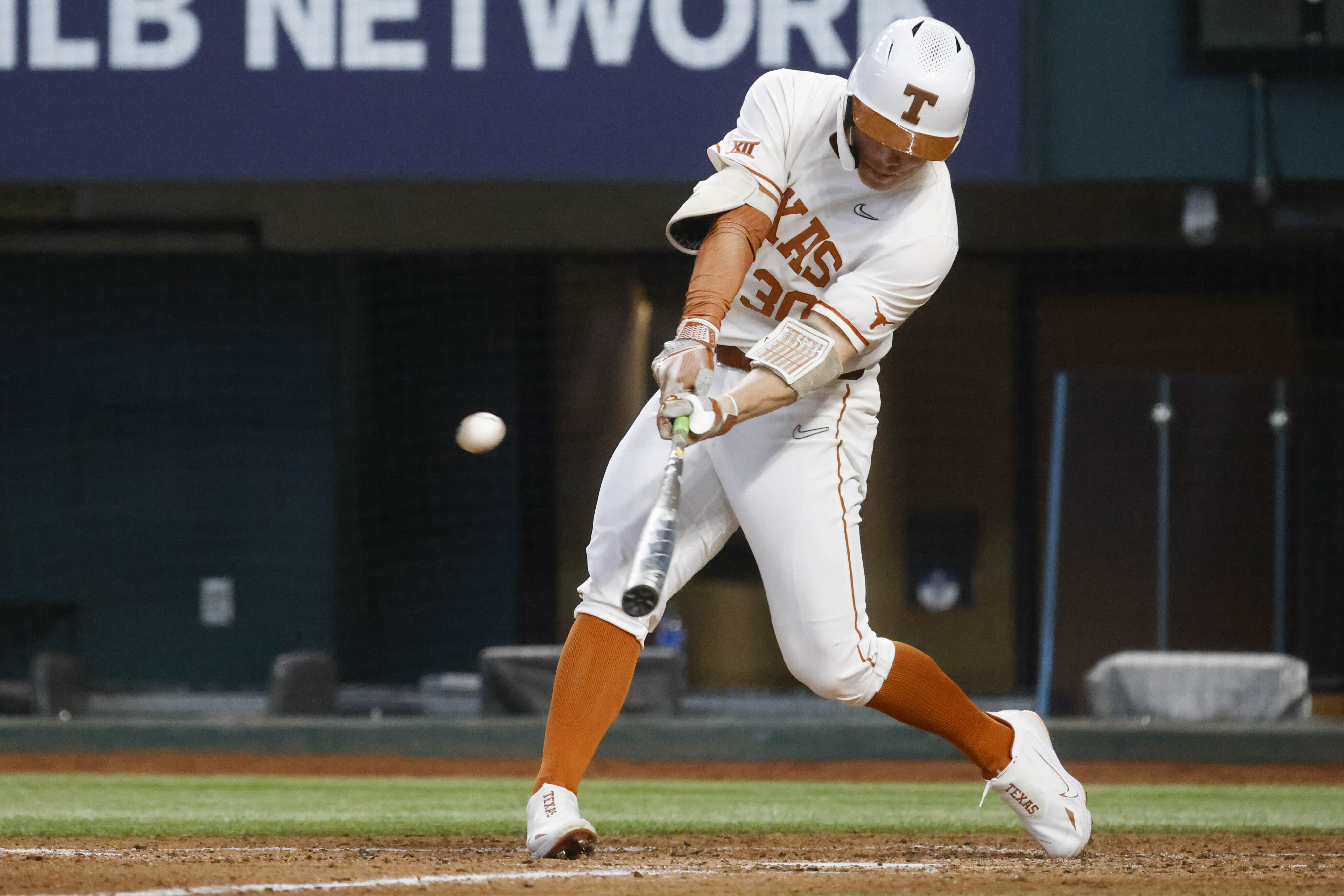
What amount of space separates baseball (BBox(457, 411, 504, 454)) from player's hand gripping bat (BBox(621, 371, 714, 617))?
1.16 ft

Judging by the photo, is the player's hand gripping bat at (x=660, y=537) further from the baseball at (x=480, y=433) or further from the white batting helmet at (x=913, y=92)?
the white batting helmet at (x=913, y=92)

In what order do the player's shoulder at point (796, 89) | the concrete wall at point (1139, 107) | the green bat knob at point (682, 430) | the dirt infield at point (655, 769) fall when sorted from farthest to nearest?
the concrete wall at point (1139, 107) < the dirt infield at point (655, 769) < the player's shoulder at point (796, 89) < the green bat knob at point (682, 430)

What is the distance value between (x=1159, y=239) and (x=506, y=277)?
143 inches

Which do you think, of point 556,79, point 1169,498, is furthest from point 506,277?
point 1169,498

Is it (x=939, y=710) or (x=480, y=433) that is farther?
(x=939, y=710)

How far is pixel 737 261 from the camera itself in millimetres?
3316

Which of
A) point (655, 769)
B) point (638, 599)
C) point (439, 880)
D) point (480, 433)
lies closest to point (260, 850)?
point (439, 880)

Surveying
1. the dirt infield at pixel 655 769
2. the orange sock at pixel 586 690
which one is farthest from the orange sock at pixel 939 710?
the dirt infield at pixel 655 769

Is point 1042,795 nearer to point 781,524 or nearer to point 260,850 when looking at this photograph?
point 781,524

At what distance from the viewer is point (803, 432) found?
346 centimetres

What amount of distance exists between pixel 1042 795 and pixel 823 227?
1311 millimetres

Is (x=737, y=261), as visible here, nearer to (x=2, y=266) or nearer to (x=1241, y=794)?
(x=1241, y=794)

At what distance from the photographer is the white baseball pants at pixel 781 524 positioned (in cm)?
338

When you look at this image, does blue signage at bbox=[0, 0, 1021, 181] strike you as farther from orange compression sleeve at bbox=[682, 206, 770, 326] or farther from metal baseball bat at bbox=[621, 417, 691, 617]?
metal baseball bat at bbox=[621, 417, 691, 617]
